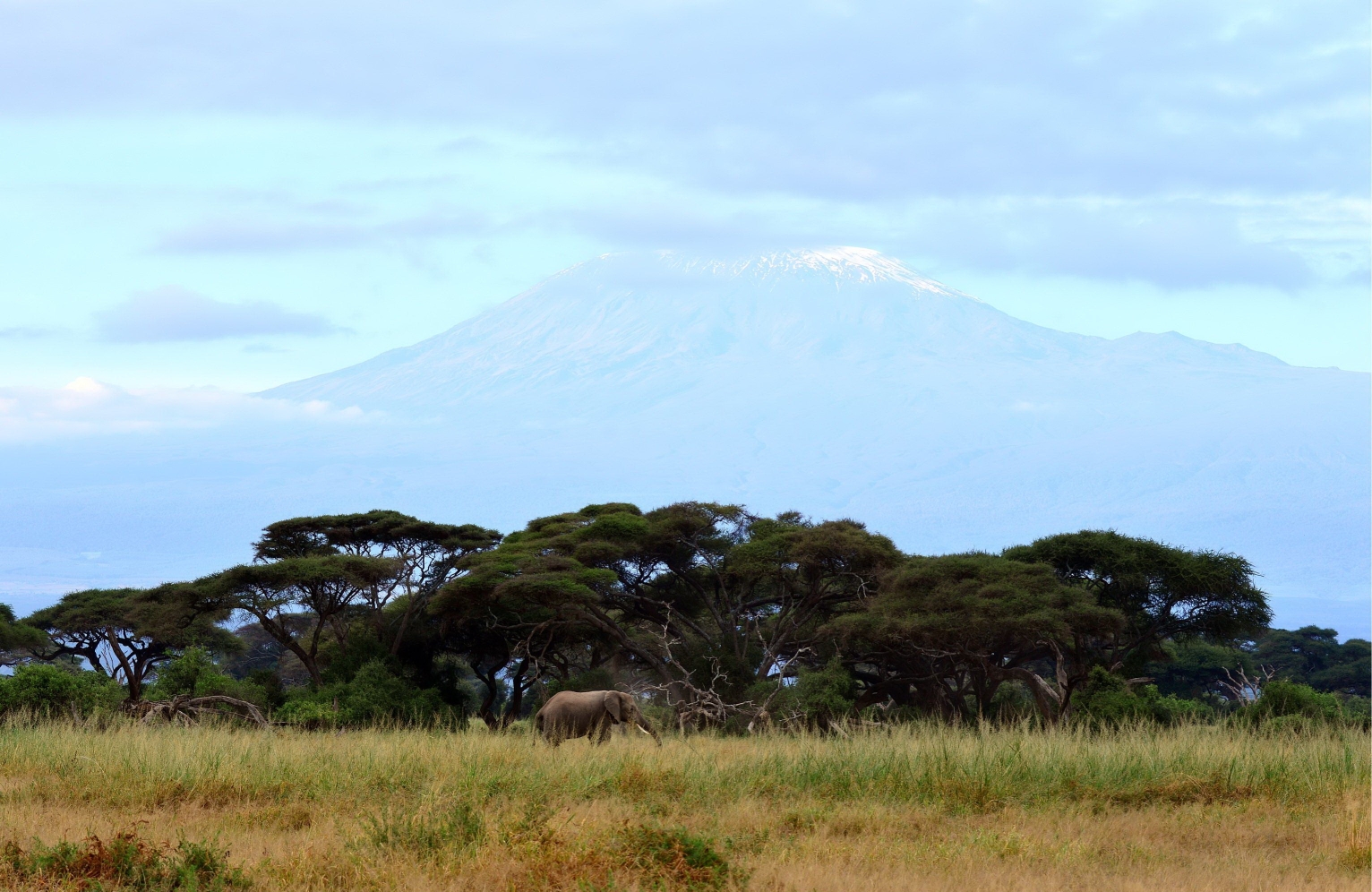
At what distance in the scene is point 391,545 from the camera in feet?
103

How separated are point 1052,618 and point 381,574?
45.2 feet

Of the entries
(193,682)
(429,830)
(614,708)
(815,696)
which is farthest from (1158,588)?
(429,830)

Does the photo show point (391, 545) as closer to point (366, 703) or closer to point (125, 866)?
point (366, 703)

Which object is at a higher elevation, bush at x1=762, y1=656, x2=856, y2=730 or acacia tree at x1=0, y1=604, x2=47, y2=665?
acacia tree at x1=0, y1=604, x2=47, y2=665

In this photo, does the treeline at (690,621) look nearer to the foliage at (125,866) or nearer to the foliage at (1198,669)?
the foliage at (1198,669)

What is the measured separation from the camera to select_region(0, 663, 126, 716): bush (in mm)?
22781

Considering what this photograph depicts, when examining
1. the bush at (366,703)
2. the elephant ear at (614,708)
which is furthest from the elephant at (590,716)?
the bush at (366,703)

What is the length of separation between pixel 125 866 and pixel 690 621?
81.3ft

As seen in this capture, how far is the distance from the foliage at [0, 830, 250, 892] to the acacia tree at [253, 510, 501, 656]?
21308mm

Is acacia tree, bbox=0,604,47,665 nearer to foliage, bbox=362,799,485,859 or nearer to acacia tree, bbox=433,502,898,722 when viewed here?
acacia tree, bbox=433,502,898,722

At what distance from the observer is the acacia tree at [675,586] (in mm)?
27031

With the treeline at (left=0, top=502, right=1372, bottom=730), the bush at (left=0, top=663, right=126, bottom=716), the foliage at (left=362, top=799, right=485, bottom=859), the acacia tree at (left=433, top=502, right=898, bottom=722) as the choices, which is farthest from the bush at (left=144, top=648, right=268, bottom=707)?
the foliage at (left=362, top=799, right=485, bottom=859)

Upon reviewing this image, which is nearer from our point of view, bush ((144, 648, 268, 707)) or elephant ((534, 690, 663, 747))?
elephant ((534, 690, 663, 747))

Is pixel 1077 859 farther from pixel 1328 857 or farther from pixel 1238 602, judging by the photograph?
pixel 1238 602
